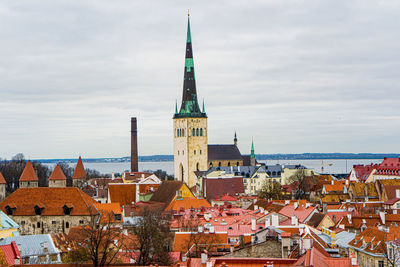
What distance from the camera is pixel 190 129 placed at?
433 ft

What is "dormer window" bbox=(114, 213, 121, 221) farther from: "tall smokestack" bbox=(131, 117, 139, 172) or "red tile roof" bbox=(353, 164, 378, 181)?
"tall smokestack" bbox=(131, 117, 139, 172)

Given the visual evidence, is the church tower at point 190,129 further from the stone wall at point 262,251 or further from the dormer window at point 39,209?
the stone wall at point 262,251

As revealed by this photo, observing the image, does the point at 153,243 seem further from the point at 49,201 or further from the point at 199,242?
the point at 49,201

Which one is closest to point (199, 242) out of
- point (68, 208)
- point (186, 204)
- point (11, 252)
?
point (11, 252)

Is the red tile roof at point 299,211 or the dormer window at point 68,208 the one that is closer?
the red tile roof at point 299,211

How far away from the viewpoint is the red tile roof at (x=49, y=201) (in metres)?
61.2

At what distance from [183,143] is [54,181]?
48.5 m

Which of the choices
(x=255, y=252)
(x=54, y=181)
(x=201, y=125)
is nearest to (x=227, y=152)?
(x=201, y=125)

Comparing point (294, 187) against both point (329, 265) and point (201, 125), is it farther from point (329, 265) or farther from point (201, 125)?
point (329, 265)

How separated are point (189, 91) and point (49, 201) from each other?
2785 inches

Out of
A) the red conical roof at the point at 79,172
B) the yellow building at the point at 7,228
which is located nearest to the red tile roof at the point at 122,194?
the red conical roof at the point at 79,172

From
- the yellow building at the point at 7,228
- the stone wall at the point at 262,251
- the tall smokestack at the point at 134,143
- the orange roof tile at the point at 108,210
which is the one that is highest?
the tall smokestack at the point at 134,143

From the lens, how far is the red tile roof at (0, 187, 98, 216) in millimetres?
61184

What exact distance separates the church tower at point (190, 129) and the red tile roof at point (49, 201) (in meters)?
67.7
